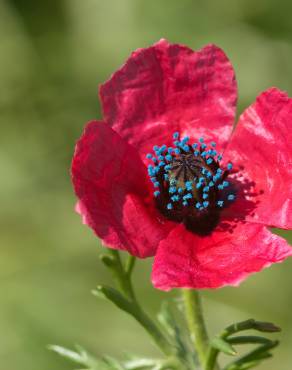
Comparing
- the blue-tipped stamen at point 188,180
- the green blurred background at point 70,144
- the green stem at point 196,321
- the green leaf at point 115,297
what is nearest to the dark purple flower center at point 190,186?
the blue-tipped stamen at point 188,180

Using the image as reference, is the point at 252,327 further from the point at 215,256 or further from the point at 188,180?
the point at 188,180

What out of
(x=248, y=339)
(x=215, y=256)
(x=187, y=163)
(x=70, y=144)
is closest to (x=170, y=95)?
(x=187, y=163)

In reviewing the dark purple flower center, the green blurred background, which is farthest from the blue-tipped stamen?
the green blurred background

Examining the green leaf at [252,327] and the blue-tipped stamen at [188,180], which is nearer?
the green leaf at [252,327]

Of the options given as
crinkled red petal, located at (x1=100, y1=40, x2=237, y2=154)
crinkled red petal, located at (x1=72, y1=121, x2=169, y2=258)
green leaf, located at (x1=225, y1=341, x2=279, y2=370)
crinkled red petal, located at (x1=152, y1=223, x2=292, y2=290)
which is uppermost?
crinkled red petal, located at (x1=100, y1=40, x2=237, y2=154)

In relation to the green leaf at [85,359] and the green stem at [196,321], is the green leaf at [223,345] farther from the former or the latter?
the green leaf at [85,359]

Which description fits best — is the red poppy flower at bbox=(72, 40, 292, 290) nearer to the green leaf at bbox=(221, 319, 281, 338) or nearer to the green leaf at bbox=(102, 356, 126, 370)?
the green leaf at bbox=(221, 319, 281, 338)

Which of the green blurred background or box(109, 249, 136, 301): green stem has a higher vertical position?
the green blurred background
